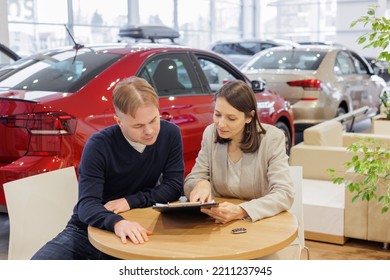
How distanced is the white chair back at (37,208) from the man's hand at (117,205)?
402 millimetres

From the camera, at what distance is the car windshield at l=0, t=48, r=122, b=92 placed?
4.09 meters

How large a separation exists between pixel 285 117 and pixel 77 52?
94.2 inches

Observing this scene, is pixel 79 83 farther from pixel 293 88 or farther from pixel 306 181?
pixel 293 88

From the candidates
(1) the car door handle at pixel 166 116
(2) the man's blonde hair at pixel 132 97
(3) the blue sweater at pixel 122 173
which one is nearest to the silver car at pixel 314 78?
(1) the car door handle at pixel 166 116

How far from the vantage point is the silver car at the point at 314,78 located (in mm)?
6895

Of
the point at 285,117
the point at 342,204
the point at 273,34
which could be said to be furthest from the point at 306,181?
the point at 273,34

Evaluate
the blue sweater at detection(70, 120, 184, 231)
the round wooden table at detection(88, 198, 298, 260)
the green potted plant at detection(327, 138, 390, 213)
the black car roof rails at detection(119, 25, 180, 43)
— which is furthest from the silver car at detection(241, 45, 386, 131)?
the round wooden table at detection(88, 198, 298, 260)

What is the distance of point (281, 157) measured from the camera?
258 cm

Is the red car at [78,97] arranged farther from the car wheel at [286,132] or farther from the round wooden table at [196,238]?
the round wooden table at [196,238]

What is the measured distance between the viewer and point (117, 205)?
2447 mm

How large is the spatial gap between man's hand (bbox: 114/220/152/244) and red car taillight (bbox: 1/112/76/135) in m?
1.63

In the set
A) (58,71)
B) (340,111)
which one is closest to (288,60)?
(340,111)

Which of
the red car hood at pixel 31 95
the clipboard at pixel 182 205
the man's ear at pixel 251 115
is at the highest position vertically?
the man's ear at pixel 251 115

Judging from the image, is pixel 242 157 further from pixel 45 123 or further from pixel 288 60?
pixel 288 60
